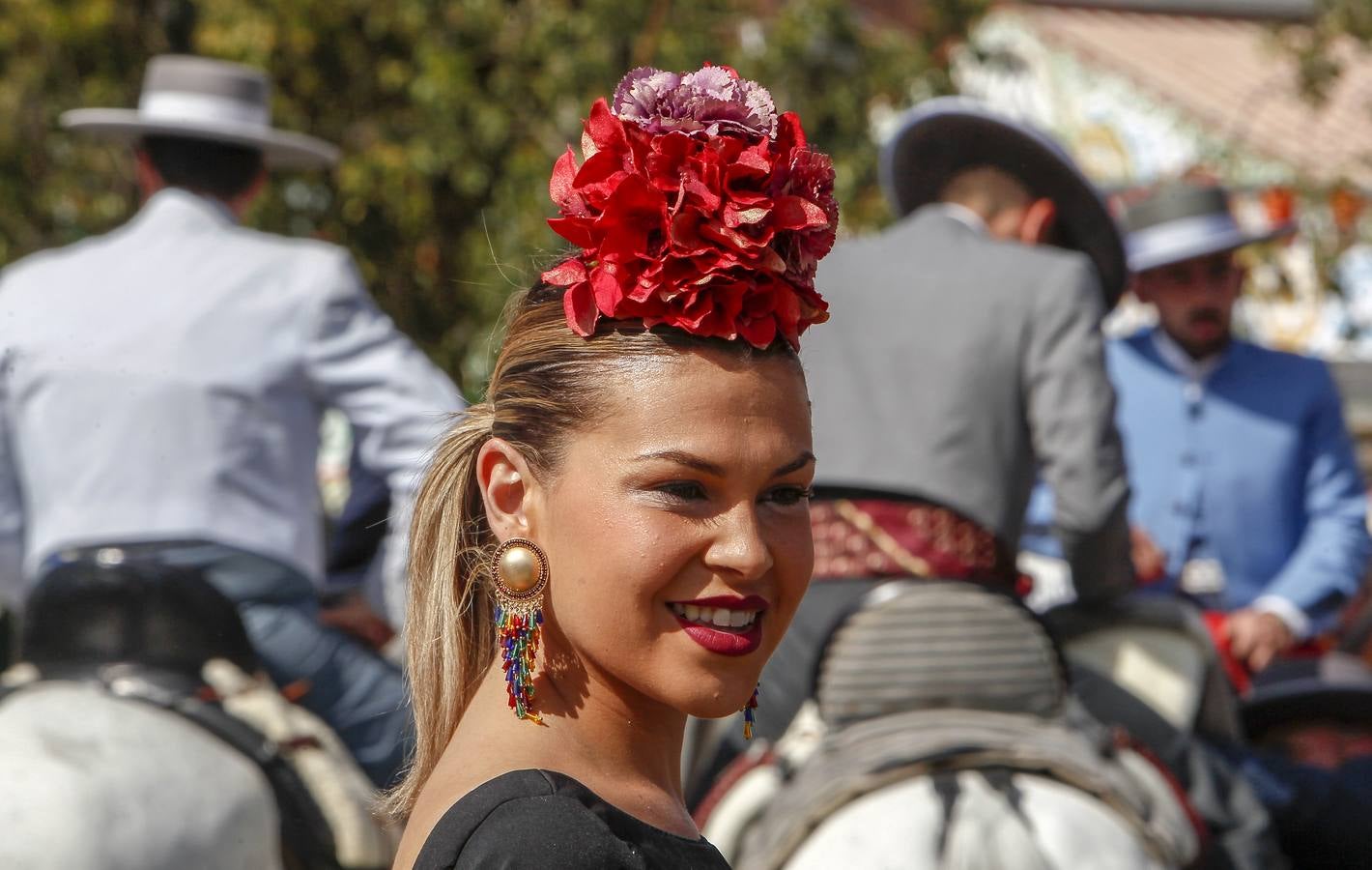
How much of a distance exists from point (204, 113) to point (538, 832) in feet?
10.9

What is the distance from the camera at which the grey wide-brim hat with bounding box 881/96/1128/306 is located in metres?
4.12

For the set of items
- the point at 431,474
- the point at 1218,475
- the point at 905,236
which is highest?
the point at 431,474

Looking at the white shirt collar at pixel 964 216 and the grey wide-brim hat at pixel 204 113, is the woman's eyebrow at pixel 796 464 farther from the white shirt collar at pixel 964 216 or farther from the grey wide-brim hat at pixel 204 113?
the grey wide-brim hat at pixel 204 113

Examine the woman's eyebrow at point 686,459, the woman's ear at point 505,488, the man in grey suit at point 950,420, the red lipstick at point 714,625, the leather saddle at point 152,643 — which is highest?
the woman's eyebrow at point 686,459

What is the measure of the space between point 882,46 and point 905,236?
164 inches

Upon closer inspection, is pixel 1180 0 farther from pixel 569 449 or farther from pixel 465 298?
pixel 569 449

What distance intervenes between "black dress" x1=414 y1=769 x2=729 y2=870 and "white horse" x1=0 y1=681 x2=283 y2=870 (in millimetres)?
1411

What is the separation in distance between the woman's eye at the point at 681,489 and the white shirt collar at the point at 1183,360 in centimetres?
401

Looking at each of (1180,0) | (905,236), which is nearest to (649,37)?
(905,236)

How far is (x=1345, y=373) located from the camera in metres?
8.62

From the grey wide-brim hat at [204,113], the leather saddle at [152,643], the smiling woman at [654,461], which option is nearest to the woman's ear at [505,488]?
the smiling woman at [654,461]

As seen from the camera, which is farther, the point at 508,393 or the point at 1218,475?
the point at 1218,475

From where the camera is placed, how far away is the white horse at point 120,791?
108 inches

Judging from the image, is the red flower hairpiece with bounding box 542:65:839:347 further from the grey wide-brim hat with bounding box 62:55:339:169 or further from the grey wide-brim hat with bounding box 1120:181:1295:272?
the grey wide-brim hat with bounding box 1120:181:1295:272
